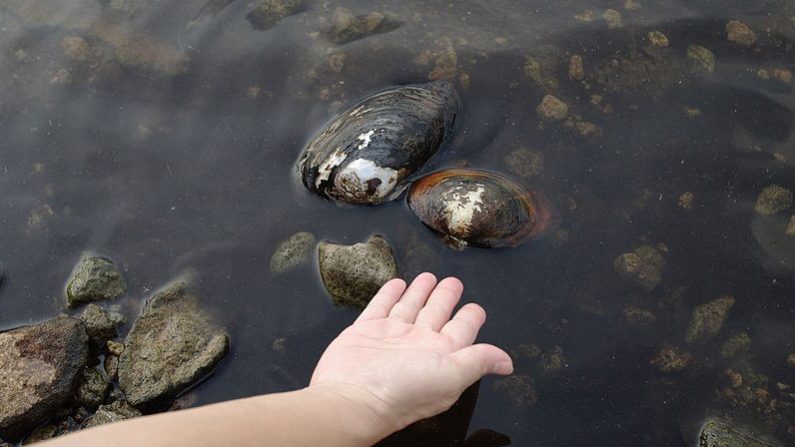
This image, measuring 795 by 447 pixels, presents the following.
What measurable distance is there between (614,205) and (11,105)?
3.41 meters

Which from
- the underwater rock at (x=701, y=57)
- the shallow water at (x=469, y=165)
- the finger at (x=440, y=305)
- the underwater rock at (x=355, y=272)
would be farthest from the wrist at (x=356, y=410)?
the underwater rock at (x=701, y=57)

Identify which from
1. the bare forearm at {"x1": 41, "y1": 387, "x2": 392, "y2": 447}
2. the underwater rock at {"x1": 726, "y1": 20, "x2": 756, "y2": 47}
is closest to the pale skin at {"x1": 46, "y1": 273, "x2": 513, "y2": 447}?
the bare forearm at {"x1": 41, "y1": 387, "x2": 392, "y2": 447}

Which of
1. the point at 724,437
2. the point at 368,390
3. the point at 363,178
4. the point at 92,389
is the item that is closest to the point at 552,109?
the point at 363,178

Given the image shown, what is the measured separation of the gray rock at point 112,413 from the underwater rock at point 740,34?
12.3 ft

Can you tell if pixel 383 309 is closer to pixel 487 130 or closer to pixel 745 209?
pixel 487 130

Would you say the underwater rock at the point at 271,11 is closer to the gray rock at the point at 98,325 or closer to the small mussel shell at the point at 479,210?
the small mussel shell at the point at 479,210

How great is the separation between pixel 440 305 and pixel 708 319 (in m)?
1.31

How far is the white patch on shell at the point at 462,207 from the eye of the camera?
3.38 metres

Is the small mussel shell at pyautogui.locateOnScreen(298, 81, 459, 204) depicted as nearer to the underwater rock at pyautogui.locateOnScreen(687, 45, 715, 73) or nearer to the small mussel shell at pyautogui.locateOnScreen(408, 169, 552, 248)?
the small mussel shell at pyautogui.locateOnScreen(408, 169, 552, 248)

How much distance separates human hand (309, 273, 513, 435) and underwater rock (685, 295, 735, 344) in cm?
100

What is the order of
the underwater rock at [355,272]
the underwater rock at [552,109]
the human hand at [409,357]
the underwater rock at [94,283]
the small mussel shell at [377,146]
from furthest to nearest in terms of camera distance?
1. the underwater rock at [552,109]
2. the small mussel shell at [377,146]
3. the underwater rock at [94,283]
4. the underwater rock at [355,272]
5. the human hand at [409,357]

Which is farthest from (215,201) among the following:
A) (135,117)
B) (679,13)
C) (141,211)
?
(679,13)

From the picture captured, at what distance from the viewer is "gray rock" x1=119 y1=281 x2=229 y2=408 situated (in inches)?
126

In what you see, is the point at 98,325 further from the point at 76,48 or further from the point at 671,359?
the point at 671,359
